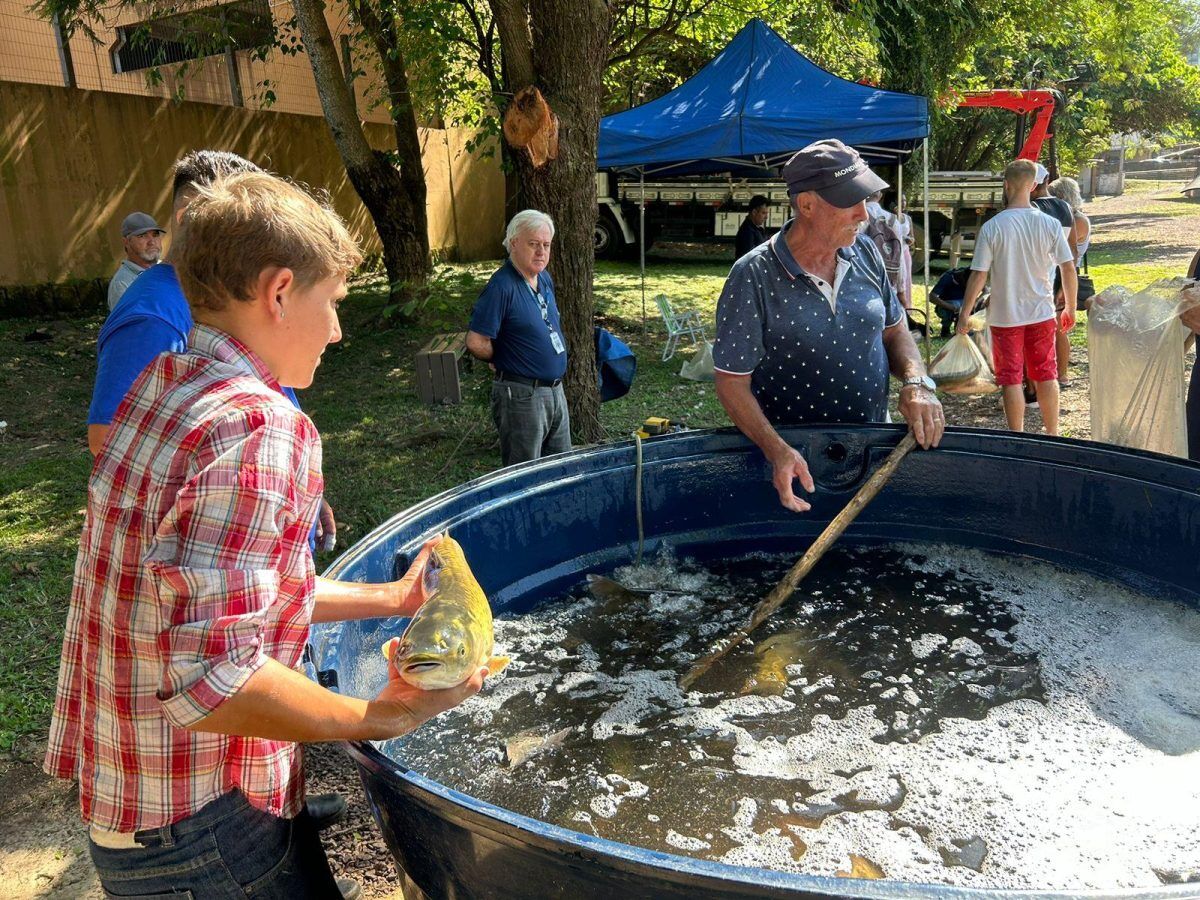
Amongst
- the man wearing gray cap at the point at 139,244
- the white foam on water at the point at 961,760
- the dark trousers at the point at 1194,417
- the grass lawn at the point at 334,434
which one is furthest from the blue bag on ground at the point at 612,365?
the white foam on water at the point at 961,760

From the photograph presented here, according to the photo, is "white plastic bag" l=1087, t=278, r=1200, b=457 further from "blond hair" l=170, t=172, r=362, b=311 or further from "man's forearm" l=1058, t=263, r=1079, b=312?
"blond hair" l=170, t=172, r=362, b=311

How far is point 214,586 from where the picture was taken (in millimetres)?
1080

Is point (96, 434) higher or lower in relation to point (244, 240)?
lower

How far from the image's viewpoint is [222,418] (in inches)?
44.1

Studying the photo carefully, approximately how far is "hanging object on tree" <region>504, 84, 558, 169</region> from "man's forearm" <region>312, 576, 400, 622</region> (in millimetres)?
4218

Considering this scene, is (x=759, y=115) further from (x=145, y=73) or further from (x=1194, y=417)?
(x=145, y=73)

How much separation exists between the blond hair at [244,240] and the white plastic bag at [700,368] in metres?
7.66

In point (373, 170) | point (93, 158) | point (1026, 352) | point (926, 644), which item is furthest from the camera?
point (93, 158)

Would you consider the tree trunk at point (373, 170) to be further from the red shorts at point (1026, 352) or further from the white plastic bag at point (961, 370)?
the red shorts at point (1026, 352)

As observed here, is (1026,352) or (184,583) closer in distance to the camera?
(184,583)

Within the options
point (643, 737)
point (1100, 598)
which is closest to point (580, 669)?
point (643, 737)

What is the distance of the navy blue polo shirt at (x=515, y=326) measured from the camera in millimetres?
4719

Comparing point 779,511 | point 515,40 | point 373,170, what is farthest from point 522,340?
point 373,170

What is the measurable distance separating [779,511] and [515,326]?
191cm
